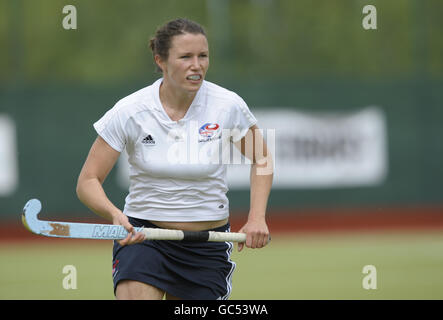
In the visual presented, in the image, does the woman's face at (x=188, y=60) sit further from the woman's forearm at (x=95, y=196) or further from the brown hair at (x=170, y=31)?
the woman's forearm at (x=95, y=196)

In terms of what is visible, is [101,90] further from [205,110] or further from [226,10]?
[205,110]

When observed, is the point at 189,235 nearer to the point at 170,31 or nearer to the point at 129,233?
→ the point at 129,233

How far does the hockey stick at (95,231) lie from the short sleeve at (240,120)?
63 cm

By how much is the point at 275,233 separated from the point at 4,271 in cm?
536

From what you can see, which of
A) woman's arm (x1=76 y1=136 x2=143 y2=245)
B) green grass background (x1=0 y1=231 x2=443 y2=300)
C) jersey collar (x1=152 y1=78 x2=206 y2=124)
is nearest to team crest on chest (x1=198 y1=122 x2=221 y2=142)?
jersey collar (x1=152 y1=78 x2=206 y2=124)

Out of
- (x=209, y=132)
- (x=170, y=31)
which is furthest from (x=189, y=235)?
(x=170, y=31)

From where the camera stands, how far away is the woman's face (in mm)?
4684

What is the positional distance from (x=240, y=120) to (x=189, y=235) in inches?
30.7

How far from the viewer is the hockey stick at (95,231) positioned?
13.8 ft

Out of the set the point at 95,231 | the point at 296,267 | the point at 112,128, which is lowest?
the point at 296,267

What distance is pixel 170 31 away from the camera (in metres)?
4.75

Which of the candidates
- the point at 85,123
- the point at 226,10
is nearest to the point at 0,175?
the point at 85,123

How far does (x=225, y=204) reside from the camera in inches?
198

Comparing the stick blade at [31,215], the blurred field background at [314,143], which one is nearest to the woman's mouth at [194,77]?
the stick blade at [31,215]
